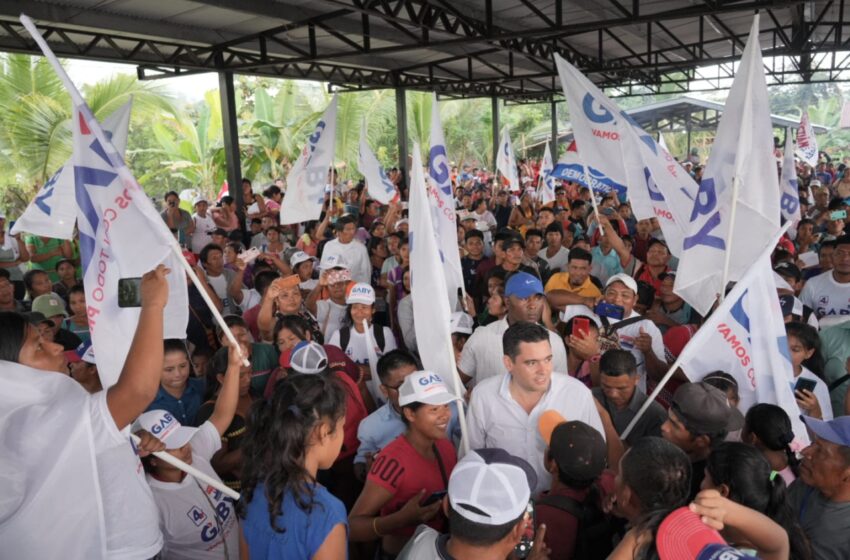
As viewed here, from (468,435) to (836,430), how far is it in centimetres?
147

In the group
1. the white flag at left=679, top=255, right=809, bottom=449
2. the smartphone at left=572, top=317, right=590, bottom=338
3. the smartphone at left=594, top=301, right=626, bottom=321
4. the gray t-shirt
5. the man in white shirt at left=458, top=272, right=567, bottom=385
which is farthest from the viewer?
the smartphone at left=594, top=301, right=626, bottom=321

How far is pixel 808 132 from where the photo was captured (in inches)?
520

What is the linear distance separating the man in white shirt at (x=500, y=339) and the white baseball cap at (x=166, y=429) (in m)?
1.74

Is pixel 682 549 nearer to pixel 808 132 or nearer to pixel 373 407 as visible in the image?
pixel 373 407

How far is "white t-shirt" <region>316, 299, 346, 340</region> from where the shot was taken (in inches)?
187

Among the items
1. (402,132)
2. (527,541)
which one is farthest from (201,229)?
(402,132)

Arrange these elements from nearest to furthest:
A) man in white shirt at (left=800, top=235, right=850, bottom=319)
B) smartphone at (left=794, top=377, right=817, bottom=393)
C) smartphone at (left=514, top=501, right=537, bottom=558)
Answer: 1. smartphone at (left=514, top=501, right=537, bottom=558)
2. smartphone at (left=794, top=377, right=817, bottom=393)
3. man in white shirt at (left=800, top=235, right=850, bottom=319)

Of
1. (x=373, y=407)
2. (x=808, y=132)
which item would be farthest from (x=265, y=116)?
(x=373, y=407)

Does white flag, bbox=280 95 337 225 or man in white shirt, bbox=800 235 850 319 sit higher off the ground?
white flag, bbox=280 95 337 225

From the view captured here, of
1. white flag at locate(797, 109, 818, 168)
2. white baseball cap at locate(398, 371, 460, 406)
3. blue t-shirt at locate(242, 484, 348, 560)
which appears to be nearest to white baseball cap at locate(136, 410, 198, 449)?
blue t-shirt at locate(242, 484, 348, 560)

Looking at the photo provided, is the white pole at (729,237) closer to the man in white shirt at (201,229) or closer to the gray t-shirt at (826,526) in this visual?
the gray t-shirt at (826,526)

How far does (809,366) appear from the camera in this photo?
150 inches

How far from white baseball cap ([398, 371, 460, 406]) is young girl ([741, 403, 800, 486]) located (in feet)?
4.09

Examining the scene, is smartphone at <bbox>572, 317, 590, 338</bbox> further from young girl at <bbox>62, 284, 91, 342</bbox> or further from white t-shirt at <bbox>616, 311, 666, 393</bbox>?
young girl at <bbox>62, 284, 91, 342</bbox>
